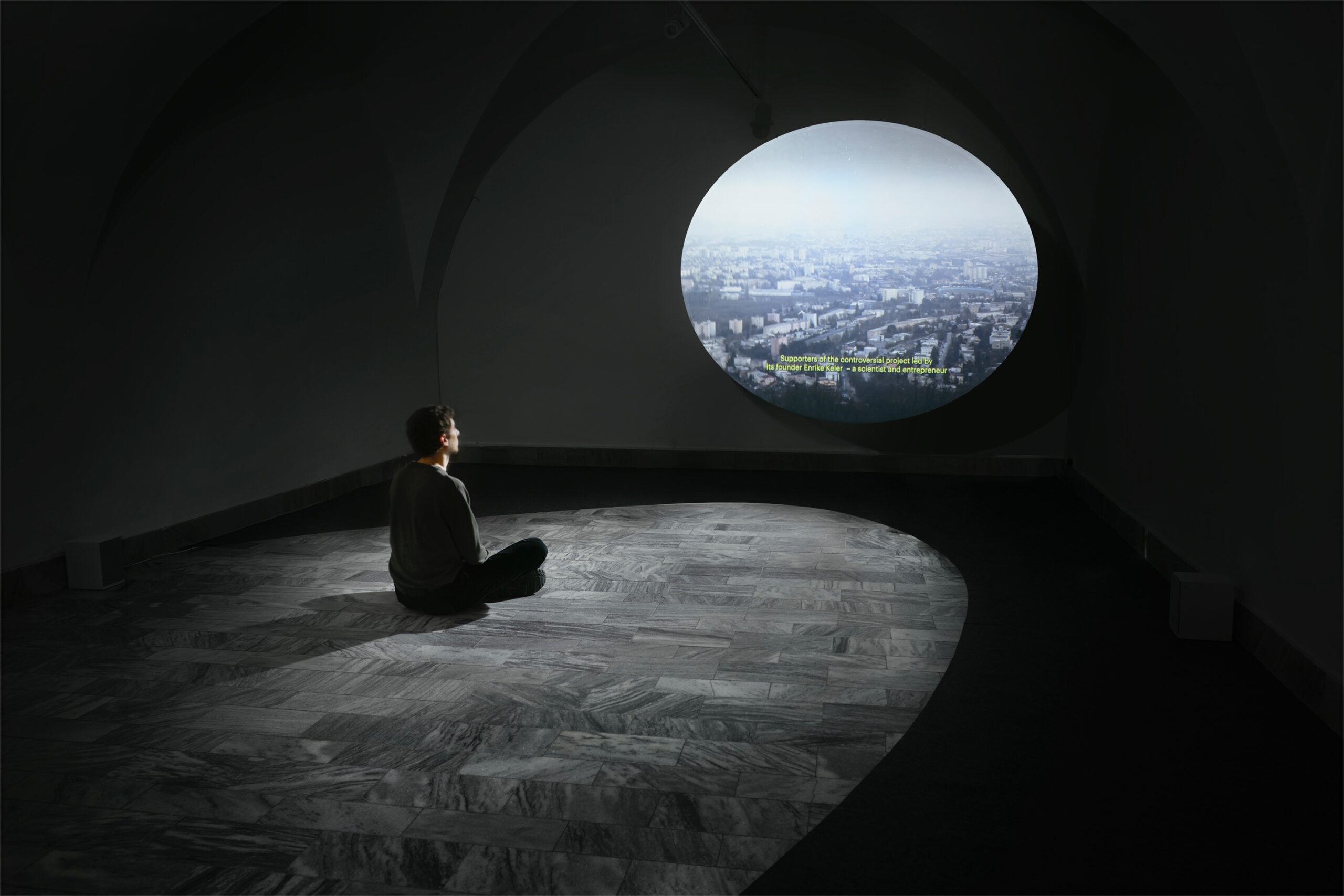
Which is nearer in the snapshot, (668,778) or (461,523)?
(668,778)

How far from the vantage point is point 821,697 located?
426 centimetres

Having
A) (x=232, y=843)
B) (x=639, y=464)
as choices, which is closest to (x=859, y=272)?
(x=639, y=464)

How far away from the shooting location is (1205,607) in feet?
16.1

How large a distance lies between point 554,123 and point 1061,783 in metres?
8.35

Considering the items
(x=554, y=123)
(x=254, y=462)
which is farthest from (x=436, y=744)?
(x=554, y=123)

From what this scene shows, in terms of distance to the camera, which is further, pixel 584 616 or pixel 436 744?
pixel 584 616

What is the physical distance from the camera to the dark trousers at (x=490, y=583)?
211 inches

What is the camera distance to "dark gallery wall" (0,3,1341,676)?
4.86 m

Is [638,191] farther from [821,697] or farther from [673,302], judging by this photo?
[821,697]

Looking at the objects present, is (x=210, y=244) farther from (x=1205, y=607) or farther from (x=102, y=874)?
(x=1205, y=607)

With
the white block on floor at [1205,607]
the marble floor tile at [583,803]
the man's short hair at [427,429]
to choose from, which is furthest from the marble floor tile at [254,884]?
the white block on floor at [1205,607]

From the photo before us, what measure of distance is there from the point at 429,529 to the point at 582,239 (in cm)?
561

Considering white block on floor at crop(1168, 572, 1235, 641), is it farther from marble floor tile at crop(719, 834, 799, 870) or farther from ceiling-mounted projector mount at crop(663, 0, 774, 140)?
ceiling-mounted projector mount at crop(663, 0, 774, 140)

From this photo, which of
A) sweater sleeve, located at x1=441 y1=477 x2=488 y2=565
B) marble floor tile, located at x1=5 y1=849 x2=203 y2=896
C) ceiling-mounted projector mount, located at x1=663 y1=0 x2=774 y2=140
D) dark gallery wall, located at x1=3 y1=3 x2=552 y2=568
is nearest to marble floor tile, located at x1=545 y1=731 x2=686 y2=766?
marble floor tile, located at x1=5 y1=849 x2=203 y2=896
